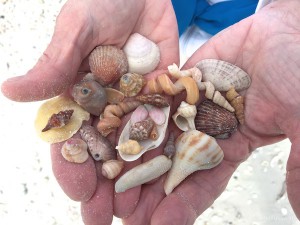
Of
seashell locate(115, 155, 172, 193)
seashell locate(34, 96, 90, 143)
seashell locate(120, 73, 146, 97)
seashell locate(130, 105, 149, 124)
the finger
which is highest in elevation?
seashell locate(120, 73, 146, 97)

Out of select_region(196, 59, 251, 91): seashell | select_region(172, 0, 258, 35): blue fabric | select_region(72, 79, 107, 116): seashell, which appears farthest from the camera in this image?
select_region(172, 0, 258, 35): blue fabric

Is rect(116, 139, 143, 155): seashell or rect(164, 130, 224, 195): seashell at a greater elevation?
rect(116, 139, 143, 155): seashell

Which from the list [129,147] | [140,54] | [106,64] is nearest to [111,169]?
[129,147]

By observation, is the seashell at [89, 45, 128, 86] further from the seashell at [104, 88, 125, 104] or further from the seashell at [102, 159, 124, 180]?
the seashell at [102, 159, 124, 180]

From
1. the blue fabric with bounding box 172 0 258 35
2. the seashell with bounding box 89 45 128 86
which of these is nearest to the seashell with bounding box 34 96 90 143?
the seashell with bounding box 89 45 128 86

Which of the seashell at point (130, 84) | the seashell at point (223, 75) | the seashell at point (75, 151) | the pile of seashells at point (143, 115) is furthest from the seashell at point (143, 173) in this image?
the seashell at point (223, 75)

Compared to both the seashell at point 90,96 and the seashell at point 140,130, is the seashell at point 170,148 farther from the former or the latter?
the seashell at point 90,96

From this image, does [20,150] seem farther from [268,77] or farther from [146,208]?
[268,77]

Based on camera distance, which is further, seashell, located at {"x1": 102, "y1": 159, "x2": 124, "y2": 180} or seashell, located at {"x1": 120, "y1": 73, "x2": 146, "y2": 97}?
seashell, located at {"x1": 120, "y1": 73, "x2": 146, "y2": 97}
